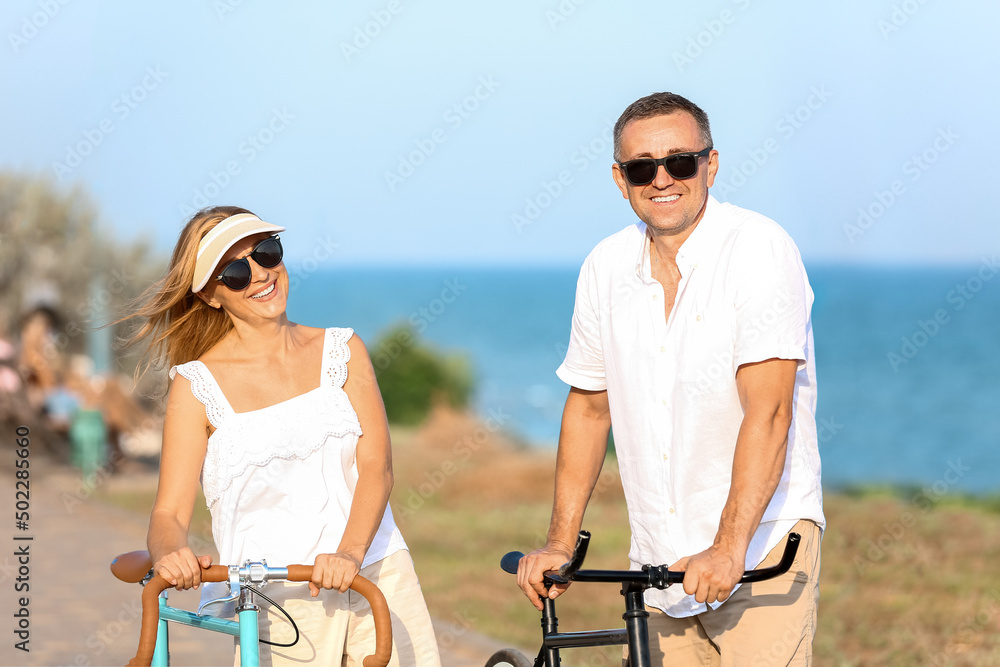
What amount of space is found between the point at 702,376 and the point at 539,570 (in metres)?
0.67

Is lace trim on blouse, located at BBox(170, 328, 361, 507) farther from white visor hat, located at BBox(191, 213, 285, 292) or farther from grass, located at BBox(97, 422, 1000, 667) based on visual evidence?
grass, located at BBox(97, 422, 1000, 667)

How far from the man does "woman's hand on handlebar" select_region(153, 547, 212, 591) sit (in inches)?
33.4

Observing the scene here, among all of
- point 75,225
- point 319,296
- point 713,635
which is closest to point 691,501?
point 713,635

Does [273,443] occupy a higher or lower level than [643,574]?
higher

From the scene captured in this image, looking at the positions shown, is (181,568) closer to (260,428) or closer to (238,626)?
(238,626)

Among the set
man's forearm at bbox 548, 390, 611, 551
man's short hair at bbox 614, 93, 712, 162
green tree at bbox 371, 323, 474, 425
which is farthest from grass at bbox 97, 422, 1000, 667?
green tree at bbox 371, 323, 474, 425

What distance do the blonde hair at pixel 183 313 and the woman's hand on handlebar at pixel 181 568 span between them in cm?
77

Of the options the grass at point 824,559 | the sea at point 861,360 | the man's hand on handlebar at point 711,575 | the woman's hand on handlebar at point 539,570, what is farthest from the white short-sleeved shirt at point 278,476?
the sea at point 861,360

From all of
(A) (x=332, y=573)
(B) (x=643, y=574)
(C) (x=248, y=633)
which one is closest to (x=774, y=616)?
(B) (x=643, y=574)

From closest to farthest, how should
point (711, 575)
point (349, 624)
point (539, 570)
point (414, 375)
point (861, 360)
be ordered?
point (711, 575) → point (539, 570) → point (349, 624) → point (414, 375) → point (861, 360)

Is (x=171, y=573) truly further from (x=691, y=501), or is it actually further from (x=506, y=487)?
(x=506, y=487)

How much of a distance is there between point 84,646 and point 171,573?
445 centimetres

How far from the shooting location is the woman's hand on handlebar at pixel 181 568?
2.93 meters

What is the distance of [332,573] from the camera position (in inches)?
118
